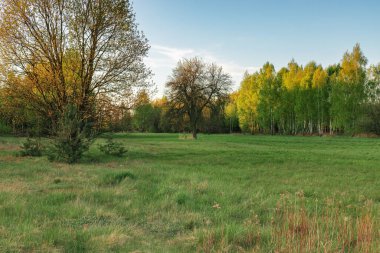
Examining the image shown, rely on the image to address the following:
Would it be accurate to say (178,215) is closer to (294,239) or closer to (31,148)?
(294,239)

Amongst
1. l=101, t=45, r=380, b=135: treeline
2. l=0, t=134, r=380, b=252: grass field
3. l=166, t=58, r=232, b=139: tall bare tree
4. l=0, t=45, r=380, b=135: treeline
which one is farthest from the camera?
l=101, t=45, r=380, b=135: treeline

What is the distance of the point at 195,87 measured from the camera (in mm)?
46000

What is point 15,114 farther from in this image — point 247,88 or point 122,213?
point 247,88

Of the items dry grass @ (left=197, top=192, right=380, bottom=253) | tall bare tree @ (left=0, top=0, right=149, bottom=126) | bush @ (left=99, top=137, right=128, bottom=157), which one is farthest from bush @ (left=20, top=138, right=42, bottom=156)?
dry grass @ (left=197, top=192, right=380, bottom=253)

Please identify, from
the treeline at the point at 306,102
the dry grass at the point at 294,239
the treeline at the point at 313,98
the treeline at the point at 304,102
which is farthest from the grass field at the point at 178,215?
the treeline at the point at 313,98

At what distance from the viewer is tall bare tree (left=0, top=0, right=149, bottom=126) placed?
57.1ft

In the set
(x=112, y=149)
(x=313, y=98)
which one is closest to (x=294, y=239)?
(x=112, y=149)

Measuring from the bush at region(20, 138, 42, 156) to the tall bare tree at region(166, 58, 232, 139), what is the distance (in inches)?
1098

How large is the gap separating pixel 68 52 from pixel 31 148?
6.49m

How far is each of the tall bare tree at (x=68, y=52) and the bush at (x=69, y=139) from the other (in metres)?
1.58

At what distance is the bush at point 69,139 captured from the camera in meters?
15.0

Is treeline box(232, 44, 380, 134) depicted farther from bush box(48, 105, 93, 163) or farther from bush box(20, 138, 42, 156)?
bush box(20, 138, 42, 156)

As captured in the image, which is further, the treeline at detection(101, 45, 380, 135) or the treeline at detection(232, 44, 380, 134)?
the treeline at detection(232, 44, 380, 134)

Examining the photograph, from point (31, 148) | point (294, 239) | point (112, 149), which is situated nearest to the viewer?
point (294, 239)
